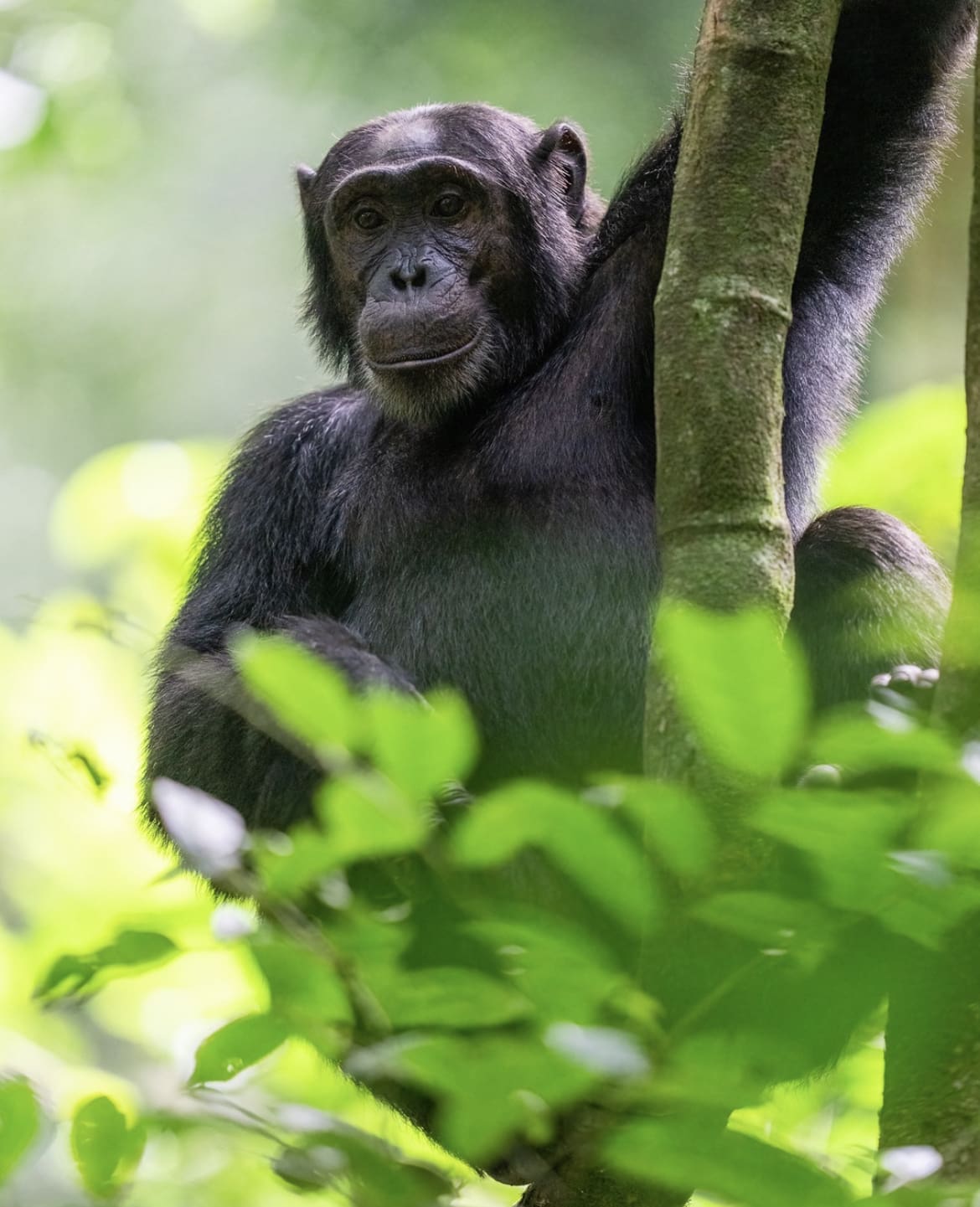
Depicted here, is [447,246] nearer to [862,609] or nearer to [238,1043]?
[862,609]

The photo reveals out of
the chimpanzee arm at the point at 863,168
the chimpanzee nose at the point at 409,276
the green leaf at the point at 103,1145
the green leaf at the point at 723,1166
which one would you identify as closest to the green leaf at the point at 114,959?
the green leaf at the point at 103,1145

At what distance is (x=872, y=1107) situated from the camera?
2.78 meters

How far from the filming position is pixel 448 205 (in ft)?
11.7

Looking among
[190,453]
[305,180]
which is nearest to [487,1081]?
[305,180]

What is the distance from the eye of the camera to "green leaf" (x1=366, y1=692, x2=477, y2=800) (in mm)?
1196

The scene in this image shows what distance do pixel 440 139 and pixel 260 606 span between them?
117 centimetres

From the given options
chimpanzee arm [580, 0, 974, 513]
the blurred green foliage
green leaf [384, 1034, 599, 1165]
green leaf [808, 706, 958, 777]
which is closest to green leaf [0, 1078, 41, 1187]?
the blurred green foliage

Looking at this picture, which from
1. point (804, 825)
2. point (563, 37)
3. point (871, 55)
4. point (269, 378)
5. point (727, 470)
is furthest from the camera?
point (269, 378)

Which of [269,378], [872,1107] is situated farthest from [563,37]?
[269,378]

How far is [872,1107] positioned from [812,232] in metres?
1.64

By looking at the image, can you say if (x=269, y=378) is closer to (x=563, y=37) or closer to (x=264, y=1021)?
(x=563, y=37)

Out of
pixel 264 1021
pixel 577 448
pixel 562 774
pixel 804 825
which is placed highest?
pixel 577 448

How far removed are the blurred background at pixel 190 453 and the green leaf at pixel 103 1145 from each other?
0.02 meters

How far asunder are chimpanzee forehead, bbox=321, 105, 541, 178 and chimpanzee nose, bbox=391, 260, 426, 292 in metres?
0.34
